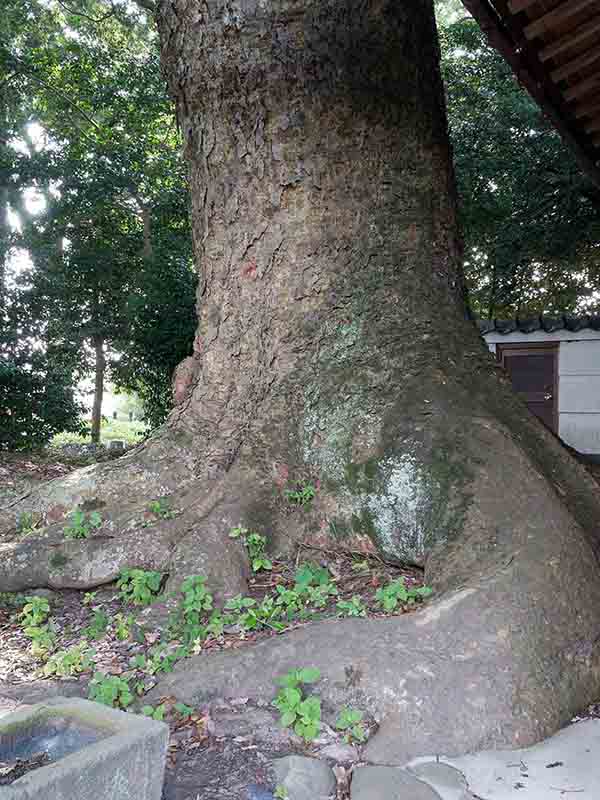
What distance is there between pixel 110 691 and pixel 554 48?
166 inches

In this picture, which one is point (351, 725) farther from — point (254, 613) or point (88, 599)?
point (88, 599)

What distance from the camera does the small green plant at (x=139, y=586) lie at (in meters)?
3.67

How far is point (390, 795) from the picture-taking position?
7.18ft

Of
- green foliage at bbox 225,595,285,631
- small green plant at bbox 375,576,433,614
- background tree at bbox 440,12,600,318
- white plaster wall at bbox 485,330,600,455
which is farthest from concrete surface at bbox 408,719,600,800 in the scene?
background tree at bbox 440,12,600,318

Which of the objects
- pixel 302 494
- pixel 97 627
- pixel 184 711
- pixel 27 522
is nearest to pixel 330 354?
pixel 302 494

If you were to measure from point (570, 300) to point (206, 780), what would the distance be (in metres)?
17.8

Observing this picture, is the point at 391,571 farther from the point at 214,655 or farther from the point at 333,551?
the point at 214,655

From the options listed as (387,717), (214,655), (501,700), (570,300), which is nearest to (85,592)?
(214,655)

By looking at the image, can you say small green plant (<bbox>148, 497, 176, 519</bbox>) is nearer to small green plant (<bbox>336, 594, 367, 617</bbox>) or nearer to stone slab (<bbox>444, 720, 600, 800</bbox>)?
small green plant (<bbox>336, 594, 367, 617</bbox>)

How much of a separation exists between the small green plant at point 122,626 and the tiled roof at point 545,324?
24.9ft

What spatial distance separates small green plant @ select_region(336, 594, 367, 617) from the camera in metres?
3.18

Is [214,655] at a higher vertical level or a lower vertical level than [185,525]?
lower

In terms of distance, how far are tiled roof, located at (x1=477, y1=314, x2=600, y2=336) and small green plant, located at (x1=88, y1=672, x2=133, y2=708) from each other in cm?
814

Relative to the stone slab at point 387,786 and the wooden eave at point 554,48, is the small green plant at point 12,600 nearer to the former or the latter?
the stone slab at point 387,786
